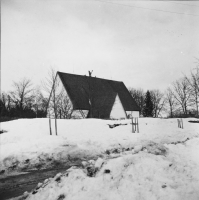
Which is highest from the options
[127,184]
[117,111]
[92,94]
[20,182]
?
[92,94]

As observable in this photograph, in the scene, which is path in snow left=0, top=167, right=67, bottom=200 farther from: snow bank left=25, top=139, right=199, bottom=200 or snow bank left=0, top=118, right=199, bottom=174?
snow bank left=0, top=118, right=199, bottom=174

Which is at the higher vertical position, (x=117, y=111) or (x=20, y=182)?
(x=117, y=111)

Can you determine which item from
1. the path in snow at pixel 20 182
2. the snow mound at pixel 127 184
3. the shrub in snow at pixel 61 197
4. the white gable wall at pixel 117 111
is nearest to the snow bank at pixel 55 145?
the path in snow at pixel 20 182

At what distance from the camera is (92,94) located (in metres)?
28.4

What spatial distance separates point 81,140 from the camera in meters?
10.9

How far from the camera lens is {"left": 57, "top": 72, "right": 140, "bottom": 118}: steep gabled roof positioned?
25.9 meters

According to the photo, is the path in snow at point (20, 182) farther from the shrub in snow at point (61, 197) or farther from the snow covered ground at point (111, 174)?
the shrub in snow at point (61, 197)

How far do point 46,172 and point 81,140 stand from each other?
4.54 metres

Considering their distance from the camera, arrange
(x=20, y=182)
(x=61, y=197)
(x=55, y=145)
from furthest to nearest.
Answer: (x=55, y=145) → (x=20, y=182) → (x=61, y=197)

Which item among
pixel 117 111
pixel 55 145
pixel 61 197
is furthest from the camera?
pixel 117 111

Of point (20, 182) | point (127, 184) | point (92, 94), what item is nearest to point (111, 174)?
point (127, 184)

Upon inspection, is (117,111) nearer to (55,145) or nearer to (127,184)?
(55,145)

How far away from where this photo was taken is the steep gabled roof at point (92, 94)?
2592 cm

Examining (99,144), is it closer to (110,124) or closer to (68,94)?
(110,124)
